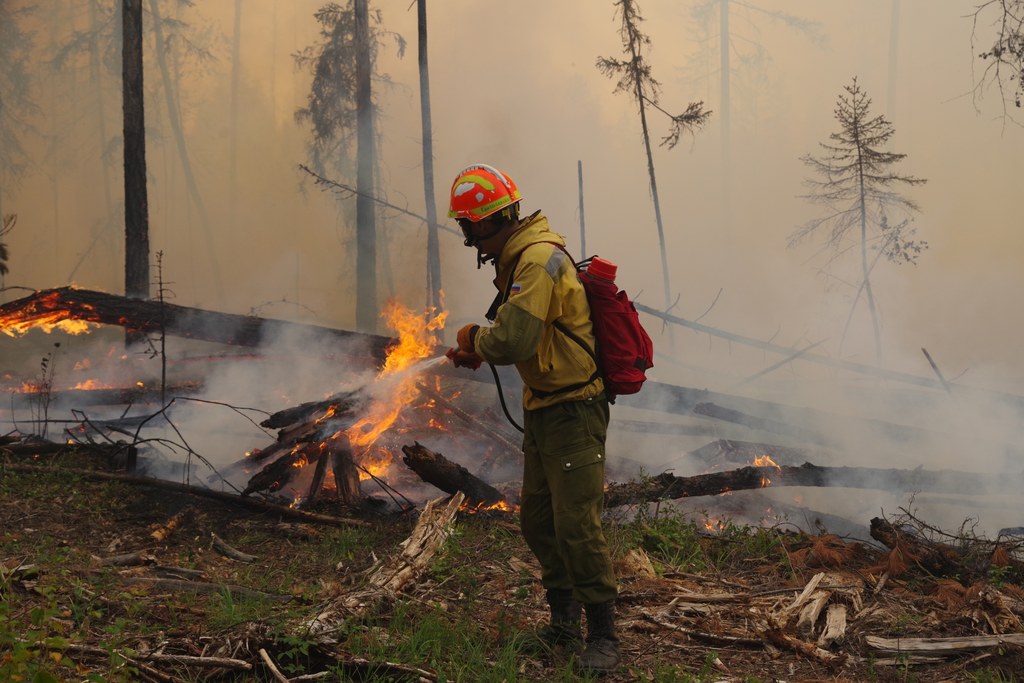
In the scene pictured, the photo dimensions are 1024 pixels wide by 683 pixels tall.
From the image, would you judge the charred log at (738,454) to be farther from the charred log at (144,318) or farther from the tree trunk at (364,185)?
the tree trunk at (364,185)

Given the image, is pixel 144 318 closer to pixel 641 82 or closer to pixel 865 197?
pixel 641 82

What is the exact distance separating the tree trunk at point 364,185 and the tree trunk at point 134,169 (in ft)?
14.7

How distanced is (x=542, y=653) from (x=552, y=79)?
15030mm

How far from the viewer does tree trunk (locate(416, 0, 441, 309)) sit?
16.8m

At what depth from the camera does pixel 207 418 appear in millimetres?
10188

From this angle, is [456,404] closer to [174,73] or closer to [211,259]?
[211,259]

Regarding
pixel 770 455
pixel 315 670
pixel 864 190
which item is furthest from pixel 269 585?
pixel 864 190

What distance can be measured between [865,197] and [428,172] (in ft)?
27.6

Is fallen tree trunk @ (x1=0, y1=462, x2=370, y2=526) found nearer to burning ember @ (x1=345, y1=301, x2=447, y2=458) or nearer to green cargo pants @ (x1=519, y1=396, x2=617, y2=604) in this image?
burning ember @ (x1=345, y1=301, x2=447, y2=458)

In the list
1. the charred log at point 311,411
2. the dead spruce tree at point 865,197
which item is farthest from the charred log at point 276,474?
the dead spruce tree at point 865,197

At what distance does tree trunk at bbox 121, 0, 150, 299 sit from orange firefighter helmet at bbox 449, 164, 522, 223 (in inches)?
467

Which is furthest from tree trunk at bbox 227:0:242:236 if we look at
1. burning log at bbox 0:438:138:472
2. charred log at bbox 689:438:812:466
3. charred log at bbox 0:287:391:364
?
charred log at bbox 689:438:812:466

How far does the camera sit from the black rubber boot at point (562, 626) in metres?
4.32

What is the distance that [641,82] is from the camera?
16938mm
